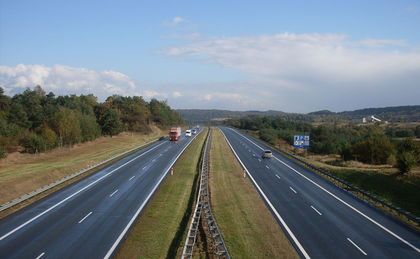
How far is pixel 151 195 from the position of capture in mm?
35688

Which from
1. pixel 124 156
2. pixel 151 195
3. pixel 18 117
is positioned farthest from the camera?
pixel 18 117

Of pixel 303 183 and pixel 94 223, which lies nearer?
pixel 94 223

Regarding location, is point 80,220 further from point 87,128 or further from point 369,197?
point 87,128

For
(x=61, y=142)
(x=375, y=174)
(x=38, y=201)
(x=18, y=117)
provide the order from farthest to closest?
(x=18, y=117) → (x=61, y=142) → (x=375, y=174) → (x=38, y=201)

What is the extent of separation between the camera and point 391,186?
4394 cm

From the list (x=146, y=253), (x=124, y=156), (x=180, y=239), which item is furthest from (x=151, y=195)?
(x=124, y=156)

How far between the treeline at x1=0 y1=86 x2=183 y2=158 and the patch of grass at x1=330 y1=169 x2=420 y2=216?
4128 centimetres

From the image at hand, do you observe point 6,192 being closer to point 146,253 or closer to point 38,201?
point 38,201

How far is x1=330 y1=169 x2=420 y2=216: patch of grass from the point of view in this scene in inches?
1475

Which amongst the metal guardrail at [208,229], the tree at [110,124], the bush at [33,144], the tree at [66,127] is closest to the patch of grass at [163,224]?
the metal guardrail at [208,229]

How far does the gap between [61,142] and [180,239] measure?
2436 inches

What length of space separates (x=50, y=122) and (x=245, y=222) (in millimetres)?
66360

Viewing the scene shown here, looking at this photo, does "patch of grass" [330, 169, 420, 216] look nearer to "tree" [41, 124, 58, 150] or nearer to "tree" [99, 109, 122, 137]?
"tree" [41, 124, 58, 150]

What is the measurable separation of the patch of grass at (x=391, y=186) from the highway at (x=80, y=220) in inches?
742
